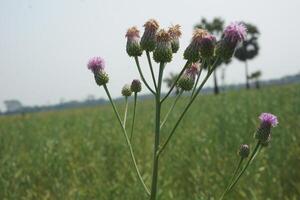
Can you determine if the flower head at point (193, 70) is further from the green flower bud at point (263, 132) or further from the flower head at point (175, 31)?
the green flower bud at point (263, 132)

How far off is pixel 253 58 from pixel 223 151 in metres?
70.4

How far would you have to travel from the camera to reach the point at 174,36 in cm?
246

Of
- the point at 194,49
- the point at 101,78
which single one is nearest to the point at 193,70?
the point at 194,49

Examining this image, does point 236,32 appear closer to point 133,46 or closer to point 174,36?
point 174,36

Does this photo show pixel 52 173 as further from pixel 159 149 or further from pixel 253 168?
pixel 159 149

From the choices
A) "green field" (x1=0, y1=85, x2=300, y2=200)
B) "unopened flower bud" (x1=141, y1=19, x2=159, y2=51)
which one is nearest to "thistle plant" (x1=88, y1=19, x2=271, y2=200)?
"unopened flower bud" (x1=141, y1=19, x2=159, y2=51)

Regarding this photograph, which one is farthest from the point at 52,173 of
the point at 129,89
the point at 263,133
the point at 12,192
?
the point at 263,133

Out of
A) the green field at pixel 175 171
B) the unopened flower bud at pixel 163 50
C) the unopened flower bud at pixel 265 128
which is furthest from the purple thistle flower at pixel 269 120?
the green field at pixel 175 171

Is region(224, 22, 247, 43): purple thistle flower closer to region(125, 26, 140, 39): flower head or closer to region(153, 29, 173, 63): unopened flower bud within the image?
region(153, 29, 173, 63): unopened flower bud

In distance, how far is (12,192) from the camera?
22.9ft

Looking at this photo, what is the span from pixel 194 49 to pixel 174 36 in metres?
0.21

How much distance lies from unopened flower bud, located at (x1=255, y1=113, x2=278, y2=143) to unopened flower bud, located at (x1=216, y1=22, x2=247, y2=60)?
0.54 m

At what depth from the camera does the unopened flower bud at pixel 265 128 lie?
249 centimetres

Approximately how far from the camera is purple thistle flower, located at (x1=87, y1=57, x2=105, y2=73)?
9.30 feet
